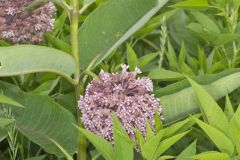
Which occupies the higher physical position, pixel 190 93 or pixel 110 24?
pixel 110 24

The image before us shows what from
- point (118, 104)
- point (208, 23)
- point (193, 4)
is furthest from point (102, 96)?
point (208, 23)

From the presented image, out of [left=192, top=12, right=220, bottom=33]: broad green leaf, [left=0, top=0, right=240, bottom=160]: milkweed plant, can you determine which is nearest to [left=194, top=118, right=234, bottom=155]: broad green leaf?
[left=0, top=0, right=240, bottom=160]: milkweed plant

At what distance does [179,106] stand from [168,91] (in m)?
0.07

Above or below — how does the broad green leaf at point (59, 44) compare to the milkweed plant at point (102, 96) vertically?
above

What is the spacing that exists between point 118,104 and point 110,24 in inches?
10.4

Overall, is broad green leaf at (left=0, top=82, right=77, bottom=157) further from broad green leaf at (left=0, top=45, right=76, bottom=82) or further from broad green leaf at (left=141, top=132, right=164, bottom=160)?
broad green leaf at (left=141, top=132, right=164, bottom=160)

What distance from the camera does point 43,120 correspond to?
1.43 meters

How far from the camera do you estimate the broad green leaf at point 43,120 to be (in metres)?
1.42

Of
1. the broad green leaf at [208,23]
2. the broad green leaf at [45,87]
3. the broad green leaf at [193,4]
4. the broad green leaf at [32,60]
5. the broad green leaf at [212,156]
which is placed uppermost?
the broad green leaf at [193,4]

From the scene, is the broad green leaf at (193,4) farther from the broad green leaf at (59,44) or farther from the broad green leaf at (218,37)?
the broad green leaf at (59,44)

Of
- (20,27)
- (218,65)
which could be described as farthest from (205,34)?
(20,27)

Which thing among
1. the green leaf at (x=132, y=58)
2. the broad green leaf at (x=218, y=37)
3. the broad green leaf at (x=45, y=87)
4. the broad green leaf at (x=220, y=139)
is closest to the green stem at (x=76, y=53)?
the broad green leaf at (x=45, y=87)

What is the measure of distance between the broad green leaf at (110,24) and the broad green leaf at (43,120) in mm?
152

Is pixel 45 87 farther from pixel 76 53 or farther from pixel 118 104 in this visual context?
pixel 118 104
